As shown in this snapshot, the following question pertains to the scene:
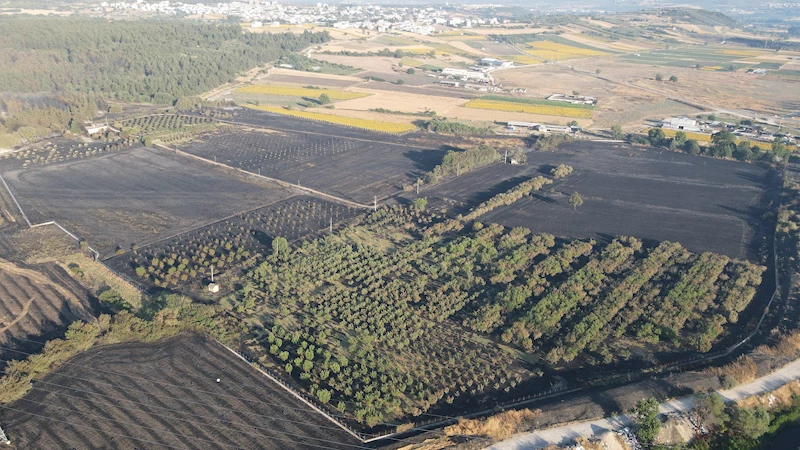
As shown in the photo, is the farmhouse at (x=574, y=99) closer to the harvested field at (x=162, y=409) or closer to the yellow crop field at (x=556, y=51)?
the yellow crop field at (x=556, y=51)

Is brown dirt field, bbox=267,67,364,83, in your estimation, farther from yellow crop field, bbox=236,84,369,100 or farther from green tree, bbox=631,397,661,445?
green tree, bbox=631,397,661,445

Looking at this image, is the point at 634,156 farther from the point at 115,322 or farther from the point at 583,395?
the point at 115,322

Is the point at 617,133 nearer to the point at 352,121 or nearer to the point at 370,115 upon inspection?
the point at 370,115

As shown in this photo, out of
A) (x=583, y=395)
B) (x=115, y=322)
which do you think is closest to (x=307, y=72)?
(x=115, y=322)

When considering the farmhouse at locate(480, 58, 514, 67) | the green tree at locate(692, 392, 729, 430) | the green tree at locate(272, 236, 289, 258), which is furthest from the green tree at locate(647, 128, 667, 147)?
the farmhouse at locate(480, 58, 514, 67)

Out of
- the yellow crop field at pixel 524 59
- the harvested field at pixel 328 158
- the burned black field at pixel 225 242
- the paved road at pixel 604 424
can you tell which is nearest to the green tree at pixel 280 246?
the burned black field at pixel 225 242

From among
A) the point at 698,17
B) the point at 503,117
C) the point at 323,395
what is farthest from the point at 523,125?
the point at 698,17
